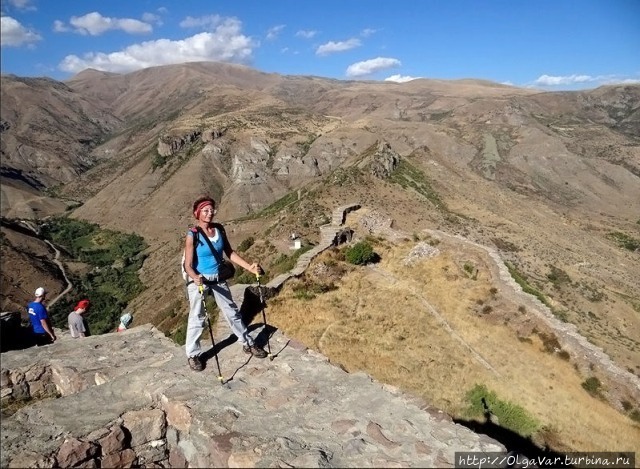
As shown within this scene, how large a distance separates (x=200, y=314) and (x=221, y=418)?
1943 millimetres

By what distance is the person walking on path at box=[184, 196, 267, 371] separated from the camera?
724 centimetres

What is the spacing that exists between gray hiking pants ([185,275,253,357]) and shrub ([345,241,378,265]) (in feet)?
35.0

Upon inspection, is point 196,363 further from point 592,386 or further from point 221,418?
point 592,386

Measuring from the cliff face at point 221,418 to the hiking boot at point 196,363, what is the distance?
93 mm

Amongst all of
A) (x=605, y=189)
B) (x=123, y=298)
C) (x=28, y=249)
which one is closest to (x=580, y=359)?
(x=123, y=298)

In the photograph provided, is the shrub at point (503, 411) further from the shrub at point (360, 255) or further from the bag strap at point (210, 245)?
the shrub at point (360, 255)

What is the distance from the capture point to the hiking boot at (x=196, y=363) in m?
7.39

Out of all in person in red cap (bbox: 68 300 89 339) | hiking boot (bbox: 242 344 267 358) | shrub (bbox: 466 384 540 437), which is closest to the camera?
hiking boot (bbox: 242 344 267 358)

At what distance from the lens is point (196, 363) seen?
745 centimetres

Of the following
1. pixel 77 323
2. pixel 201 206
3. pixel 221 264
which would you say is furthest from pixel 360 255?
pixel 201 206

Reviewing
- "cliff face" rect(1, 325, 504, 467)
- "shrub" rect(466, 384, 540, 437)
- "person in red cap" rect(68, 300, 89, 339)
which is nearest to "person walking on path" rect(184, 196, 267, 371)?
"cliff face" rect(1, 325, 504, 467)

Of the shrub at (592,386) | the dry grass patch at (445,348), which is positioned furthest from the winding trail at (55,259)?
the shrub at (592,386)

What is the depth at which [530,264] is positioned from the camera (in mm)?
31203

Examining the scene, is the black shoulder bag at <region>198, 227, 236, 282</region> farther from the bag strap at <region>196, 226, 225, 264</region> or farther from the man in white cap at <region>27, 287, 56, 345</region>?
the man in white cap at <region>27, 287, 56, 345</region>
